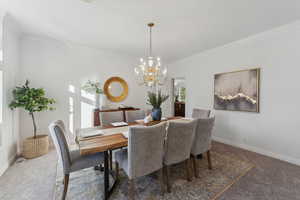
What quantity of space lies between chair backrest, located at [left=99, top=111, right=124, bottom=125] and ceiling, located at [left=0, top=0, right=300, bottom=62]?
1.75 metres

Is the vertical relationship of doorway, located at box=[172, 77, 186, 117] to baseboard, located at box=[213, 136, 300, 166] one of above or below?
above

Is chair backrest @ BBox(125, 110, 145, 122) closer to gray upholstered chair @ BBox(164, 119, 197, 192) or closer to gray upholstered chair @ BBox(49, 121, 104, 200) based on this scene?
gray upholstered chair @ BBox(49, 121, 104, 200)

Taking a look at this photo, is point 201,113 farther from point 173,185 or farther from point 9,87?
point 9,87

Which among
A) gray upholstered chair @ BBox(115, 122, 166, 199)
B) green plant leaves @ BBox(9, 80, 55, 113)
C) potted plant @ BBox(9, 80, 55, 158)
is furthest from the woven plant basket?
gray upholstered chair @ BBox(115, 122, 166, 199)

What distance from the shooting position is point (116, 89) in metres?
4.00

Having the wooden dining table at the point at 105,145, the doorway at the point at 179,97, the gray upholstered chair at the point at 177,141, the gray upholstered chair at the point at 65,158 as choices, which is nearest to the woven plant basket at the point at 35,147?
the gray upholstered chair at the point at 65,158

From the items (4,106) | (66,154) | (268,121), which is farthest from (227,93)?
(4,106)

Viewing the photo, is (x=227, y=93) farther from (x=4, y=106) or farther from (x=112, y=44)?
(x=4, y=106)

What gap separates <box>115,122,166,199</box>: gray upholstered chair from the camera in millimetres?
1305

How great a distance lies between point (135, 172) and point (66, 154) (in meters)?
0.84

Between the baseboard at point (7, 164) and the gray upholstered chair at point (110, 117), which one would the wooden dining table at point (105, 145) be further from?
the baseboard at point (7, 164)

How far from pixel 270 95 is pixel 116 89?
12.8ft

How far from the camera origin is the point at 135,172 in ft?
4.55

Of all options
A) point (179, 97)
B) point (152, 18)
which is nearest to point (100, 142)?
point (152, 18)
